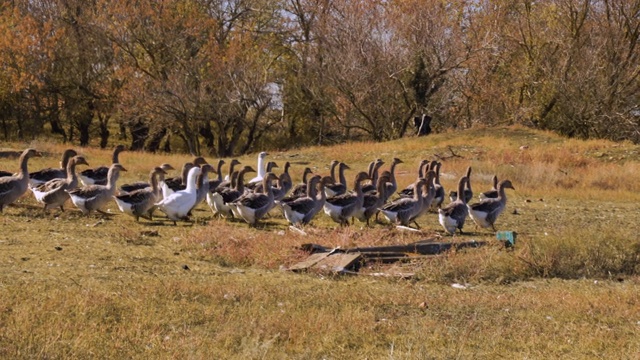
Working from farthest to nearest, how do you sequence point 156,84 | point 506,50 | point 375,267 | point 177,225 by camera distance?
point 506,50
point 156,84
point 177,225
point 375,267

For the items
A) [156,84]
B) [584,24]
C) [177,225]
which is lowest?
[177,225]

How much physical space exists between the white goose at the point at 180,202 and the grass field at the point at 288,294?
1.10 ft

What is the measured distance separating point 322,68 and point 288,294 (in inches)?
1587

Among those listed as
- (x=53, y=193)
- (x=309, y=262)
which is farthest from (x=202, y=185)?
(x=309, y=262)

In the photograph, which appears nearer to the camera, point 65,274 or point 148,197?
point 65,274

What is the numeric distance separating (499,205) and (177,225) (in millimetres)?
7092

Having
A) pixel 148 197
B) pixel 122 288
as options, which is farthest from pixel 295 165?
pixel 122 288

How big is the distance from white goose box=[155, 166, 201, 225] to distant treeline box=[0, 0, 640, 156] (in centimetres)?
2912

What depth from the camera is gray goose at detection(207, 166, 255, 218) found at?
17047 mm

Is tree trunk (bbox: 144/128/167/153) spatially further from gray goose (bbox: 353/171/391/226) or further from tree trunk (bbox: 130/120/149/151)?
gray goose (bbox: 353/171/391/226)

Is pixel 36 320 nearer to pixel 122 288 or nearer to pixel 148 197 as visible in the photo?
pixel 122 288

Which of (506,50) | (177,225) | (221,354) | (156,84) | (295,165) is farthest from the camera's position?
(506,50)

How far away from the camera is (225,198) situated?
17.0 metres

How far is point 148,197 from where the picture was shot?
16.4 m
